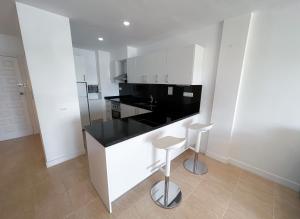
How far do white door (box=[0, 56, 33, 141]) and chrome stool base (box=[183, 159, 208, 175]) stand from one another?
4.04 meters

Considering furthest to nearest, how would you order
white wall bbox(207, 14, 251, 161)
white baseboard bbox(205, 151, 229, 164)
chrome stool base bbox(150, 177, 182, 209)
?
white baseboard bbox(205, 151, 229, 164) < white wall bbox(207, 14, 251, 161) < chrome stool base bbox(150, 177, 182, 209)

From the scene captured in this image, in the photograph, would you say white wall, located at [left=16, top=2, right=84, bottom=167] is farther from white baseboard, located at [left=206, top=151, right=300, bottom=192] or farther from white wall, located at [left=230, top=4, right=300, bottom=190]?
white wall, located at [left=230, top=4, right=300, bottom=190]

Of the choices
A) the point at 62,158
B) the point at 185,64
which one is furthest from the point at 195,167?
the point at 62,158

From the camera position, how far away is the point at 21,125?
3.22m

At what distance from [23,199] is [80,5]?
2506 mm

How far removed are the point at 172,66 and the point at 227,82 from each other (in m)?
0.98

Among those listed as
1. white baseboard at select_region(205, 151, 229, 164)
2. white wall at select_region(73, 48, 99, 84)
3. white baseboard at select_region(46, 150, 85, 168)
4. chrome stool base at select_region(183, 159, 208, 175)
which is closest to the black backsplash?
white baseboard at select_region(205, 151, 229, 164)

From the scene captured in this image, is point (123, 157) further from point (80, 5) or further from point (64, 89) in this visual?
point (80, 5)

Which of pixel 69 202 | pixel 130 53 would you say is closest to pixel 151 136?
pixel 69 202

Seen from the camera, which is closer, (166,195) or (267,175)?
(166,195)

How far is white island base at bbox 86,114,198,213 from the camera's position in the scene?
4.17ft

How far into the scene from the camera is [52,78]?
195 centimetres

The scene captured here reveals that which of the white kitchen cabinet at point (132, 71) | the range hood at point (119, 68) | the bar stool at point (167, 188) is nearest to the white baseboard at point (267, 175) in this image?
the bar stool at point (167, 188)

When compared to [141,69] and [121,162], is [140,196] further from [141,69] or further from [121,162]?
[141,69]
